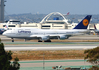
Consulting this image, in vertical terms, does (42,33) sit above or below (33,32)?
below

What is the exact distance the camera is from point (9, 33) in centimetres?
6519

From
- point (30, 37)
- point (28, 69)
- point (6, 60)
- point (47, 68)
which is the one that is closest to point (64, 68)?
point (47, 68)

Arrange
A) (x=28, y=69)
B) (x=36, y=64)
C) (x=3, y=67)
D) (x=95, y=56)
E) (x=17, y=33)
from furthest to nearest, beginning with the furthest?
(x=17, y=33)
(x=36, y=64)
(x=28, y=69)
(x=95, y=56)
(x=3, y=67)

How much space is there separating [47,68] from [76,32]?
4371 centimetres

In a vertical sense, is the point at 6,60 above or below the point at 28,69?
above

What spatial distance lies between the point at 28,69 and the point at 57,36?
1640 inches

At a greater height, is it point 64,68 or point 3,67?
point 3,67

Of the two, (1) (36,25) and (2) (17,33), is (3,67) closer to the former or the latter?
(2) (17,33)

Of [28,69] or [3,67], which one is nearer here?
[3,67]

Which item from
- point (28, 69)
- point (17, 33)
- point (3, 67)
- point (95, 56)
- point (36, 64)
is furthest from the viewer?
point (17, 33)

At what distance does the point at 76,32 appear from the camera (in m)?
68.7

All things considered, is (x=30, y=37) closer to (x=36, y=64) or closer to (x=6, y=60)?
(x=36, y=64)

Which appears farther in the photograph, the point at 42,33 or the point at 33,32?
the point at 42,33

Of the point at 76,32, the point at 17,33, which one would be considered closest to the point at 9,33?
the point at 17,33
